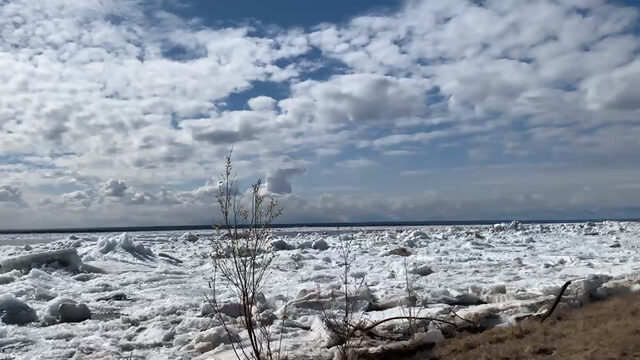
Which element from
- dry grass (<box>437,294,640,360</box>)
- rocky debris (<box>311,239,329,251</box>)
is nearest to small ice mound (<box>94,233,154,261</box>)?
rocky debris (<box>311,239,329,251</box>)

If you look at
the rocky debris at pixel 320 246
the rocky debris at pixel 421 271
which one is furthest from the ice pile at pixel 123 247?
the rocky debris at pixel 421 271

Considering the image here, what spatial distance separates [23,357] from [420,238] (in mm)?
20719

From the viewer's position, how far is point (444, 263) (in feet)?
46.8

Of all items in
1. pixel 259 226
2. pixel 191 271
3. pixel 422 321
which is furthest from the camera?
pixel 191 271

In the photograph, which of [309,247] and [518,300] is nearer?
[518,300]

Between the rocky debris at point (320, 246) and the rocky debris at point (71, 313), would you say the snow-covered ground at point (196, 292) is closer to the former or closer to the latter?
the rocky debris at point (71, 313)

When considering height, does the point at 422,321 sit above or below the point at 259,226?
below

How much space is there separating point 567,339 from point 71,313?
23.1 feet

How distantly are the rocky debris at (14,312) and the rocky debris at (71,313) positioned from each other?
40 centimetres

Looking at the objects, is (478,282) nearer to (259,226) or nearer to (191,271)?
(259,226)

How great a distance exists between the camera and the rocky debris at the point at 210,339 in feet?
20.8

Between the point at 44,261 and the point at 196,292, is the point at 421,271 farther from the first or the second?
the point at 44,261

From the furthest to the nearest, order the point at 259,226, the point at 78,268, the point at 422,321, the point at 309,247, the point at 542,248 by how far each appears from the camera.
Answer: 1. the point at 309,247
2. the point at 542,248
3. the point at 78,268
4. the point at 422,321
5. the point at 259,226

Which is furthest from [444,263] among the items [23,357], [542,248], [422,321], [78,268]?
[23,357]
